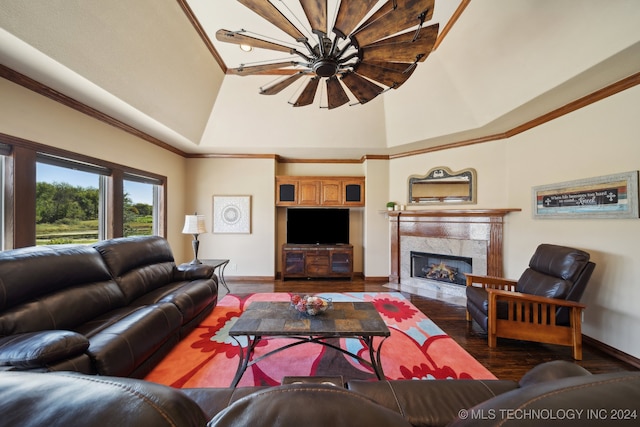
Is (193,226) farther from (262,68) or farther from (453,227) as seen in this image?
(453,227)

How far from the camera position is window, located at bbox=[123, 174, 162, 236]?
347 centimetres

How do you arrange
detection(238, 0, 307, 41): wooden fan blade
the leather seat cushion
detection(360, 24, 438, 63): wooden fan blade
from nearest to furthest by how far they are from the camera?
the leather seat cushion < detection(238, 0, 307, 41): wooden fan blade < detection(360, 24, 438, 63): wooden fan blade

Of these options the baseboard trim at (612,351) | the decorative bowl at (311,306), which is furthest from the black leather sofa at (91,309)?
the baseboard trim at (612,351)

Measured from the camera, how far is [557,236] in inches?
112

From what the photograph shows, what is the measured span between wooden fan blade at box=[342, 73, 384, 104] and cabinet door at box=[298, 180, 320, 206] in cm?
272

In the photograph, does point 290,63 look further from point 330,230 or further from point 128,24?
point 330,230

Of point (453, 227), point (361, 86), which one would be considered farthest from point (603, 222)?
point (361, 86)

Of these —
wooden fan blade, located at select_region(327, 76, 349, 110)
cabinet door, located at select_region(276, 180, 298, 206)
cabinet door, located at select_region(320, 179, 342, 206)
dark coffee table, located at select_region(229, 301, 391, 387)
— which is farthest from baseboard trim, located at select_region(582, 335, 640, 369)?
cabinet door, located at select_region(276, 180, 298, 206)

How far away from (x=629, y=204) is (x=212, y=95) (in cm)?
515

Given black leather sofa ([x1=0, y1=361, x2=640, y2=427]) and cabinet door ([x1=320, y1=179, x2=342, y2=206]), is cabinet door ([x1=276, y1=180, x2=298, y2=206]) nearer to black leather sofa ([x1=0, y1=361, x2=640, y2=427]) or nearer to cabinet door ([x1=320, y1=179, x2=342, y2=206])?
cabinet door ([x1=320, y1=179, x2=342, y2=206])

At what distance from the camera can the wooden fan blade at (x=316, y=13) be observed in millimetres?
1342

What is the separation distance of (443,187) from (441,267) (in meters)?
1.47

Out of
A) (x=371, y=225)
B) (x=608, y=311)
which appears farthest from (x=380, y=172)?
(x=608, y=311)

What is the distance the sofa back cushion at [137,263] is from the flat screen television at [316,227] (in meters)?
2.36
